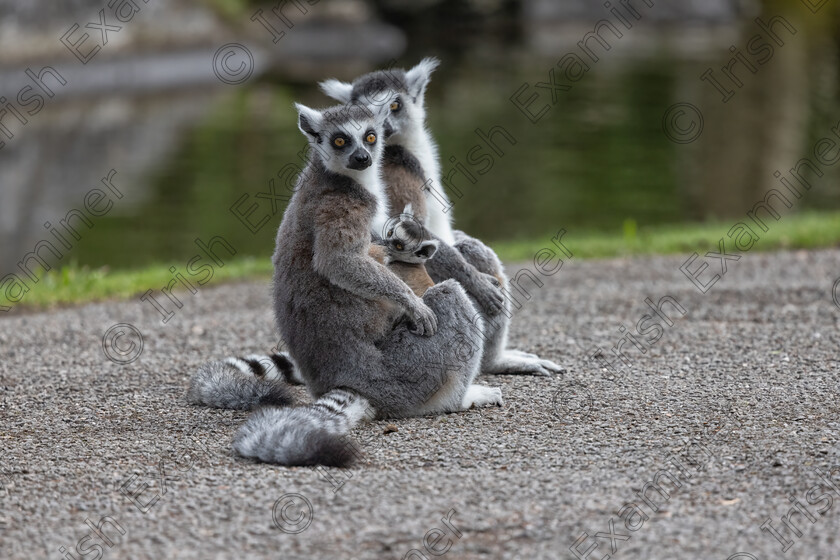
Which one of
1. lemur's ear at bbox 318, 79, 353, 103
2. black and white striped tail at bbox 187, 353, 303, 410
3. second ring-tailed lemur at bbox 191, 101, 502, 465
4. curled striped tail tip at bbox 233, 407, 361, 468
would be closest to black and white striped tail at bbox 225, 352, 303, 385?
black and white striped tail at bbox 187, 353, 303, 410

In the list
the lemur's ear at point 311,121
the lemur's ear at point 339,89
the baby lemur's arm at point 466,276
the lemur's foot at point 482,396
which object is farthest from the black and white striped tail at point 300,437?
the lemur's ear at point 339,89

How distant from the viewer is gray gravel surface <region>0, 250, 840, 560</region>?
4172mm

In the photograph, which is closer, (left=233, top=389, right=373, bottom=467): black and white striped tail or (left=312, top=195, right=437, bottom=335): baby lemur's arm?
(left=233, top=389, right=373, bottom=467): black and white striped tail

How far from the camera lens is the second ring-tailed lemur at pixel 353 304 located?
18.2ft

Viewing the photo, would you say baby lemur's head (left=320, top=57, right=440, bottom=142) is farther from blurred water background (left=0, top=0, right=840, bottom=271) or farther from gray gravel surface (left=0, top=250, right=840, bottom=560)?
blurred water background (left=0, top=0, right=840, bottom=271)

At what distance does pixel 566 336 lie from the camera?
8.48 metres

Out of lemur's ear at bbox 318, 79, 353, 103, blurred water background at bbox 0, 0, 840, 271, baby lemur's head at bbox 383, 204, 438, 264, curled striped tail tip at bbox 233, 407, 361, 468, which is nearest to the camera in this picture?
curled striped tail tip at bbox 233, 407, 361, 468

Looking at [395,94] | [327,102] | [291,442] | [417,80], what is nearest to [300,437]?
[291,442]

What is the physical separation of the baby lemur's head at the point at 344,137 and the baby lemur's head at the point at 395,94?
0.61 meters

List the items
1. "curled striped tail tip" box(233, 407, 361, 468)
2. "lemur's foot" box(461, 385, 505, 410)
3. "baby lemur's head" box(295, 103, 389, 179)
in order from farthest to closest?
"lemur's foot" box(461, 385, 505, 410) → "baby lemur's head" box(295, 103, 389, 179) → "curled striped tail tip" box(233, 407, 361, 468)

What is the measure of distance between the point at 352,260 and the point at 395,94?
1554 millimetres

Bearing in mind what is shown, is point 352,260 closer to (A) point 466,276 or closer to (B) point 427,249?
(B) point 427,249

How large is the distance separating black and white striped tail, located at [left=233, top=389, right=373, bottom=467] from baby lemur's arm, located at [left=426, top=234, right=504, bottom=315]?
1.31 metres

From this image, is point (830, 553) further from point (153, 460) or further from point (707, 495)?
point (153, 460)
